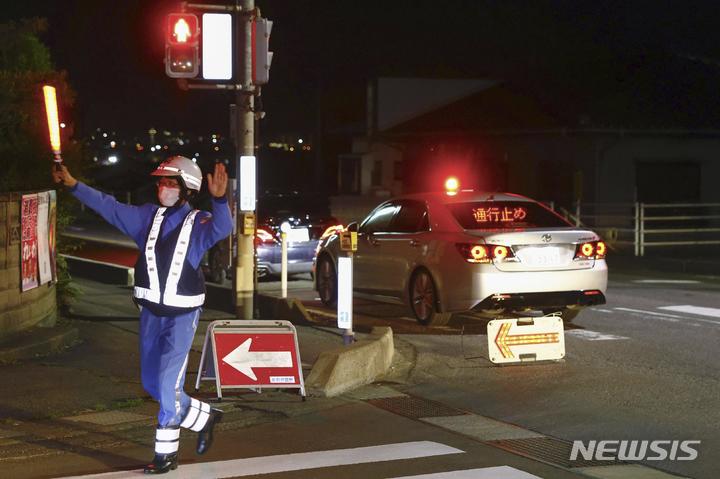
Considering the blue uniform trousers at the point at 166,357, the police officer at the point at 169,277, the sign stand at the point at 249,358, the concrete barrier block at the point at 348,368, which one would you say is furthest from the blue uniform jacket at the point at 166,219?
the concrete barrier block at the point at 348,368

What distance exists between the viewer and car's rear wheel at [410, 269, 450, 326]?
513 inches

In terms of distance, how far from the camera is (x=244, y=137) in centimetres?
1272

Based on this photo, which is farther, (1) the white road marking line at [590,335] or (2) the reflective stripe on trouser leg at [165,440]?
(1) the white road marking line at [590,335]

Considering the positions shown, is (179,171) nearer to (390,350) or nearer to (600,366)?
(390,350)

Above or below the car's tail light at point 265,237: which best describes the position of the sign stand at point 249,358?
below

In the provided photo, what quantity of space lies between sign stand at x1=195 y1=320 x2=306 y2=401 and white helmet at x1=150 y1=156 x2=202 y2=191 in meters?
2.40

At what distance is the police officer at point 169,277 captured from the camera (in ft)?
21.7

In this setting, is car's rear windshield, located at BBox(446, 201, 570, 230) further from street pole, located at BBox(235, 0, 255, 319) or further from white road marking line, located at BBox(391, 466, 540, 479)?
white road marking line, located at BBox(391, 466, 540, 479)

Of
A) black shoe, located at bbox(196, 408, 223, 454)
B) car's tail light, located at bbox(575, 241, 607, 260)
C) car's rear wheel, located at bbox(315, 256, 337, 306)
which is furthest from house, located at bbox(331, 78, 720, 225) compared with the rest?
black shoe, located at bbox(196, 408, 223, 454)

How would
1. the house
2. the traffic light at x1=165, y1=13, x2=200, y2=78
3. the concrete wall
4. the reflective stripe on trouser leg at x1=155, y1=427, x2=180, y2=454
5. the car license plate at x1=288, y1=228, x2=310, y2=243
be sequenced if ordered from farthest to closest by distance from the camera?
the house < the car license plate at x1=288, y1=228, x2=310, y2=243 < the traffic light at x1=165, y1=13, x2=200, y2=78 < the concrete wall < the reflective stripe on trouser leg at x1=155, y1=427, x2=180, y2=454

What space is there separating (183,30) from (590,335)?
560 centimetres

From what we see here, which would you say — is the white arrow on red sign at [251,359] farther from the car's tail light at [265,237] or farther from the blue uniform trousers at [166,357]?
the car's tail light at [265,237]

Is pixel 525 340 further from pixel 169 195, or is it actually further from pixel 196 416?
pixel 169 195

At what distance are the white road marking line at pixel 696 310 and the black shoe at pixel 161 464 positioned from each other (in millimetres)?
9143
